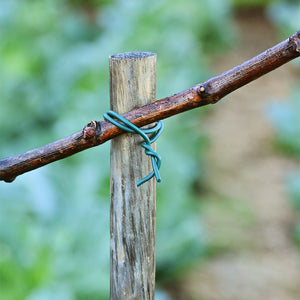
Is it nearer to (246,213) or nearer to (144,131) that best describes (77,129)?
(246,213)

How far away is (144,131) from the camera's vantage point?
48.0 inches

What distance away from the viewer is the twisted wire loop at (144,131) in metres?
1.20

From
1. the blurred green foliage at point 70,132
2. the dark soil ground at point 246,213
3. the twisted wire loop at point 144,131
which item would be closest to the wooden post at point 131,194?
the twisted wire loop at point 144,131

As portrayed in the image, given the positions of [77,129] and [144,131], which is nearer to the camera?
[144,131]

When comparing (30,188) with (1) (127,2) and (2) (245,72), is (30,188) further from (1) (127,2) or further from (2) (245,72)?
(1) (127,2)

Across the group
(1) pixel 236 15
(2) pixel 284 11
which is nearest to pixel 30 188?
(2) pixel 284 11

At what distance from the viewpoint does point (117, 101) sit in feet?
4.02

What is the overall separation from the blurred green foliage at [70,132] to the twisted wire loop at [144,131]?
96cm

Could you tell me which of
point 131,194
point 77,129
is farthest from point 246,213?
point 131,194

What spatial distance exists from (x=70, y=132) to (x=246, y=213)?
1364 mm

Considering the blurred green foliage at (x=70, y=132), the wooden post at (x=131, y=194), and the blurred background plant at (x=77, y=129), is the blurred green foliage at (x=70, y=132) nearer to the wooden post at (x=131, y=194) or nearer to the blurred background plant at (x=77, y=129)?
the blurred background plant at (x=77, y=129)

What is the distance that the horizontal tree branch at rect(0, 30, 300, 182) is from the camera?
45.3 inches

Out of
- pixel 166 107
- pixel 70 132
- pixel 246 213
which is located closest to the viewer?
pixel 166 107

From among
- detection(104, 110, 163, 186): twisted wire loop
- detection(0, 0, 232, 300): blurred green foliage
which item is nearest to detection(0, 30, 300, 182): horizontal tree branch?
detection(104, 110, 163, 186): twisted wire loop
